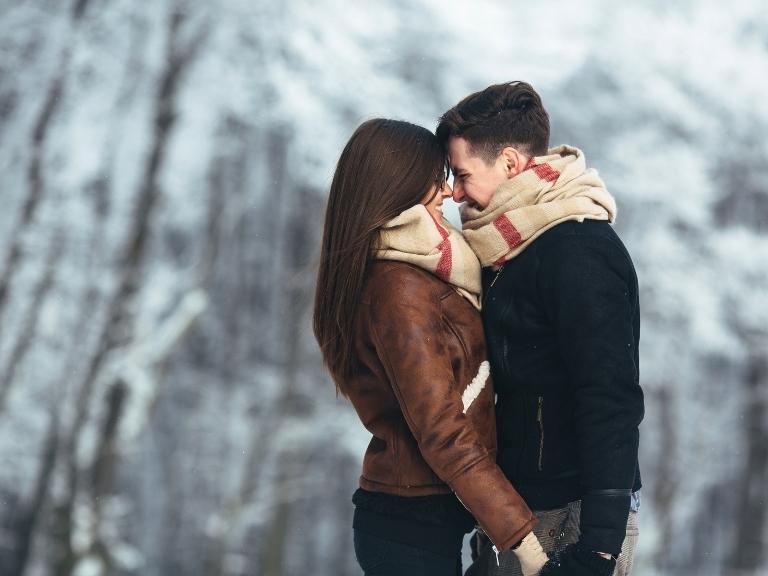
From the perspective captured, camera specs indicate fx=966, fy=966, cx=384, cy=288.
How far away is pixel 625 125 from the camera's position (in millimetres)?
7840

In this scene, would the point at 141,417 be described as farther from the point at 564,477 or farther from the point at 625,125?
the point at 564,477

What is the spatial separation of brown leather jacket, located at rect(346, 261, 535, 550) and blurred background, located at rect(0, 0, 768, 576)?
5359 millimetres

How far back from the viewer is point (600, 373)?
1816 millimetres

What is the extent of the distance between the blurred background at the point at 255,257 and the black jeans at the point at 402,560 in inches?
213

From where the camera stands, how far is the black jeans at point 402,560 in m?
1.97

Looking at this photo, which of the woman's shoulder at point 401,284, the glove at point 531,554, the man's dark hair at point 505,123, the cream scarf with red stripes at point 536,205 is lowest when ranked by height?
the glove at point 531,554

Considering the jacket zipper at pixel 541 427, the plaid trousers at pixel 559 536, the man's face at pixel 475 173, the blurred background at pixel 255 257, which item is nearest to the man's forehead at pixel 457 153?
the man's face at pixel 475 173

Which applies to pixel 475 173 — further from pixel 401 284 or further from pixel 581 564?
pixel 581 564

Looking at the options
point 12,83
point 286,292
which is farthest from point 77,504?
point 12,83

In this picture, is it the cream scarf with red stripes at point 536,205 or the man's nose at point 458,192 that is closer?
the cream scarf with red stripes at point 536,205

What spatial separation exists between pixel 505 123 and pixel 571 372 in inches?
23.1

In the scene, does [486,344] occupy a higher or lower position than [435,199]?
lower

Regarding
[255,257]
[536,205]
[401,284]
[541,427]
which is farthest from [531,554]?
[255,257]

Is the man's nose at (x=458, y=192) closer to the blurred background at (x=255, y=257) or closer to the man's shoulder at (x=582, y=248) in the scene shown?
the man's shoulder at (x=582, y=248)
